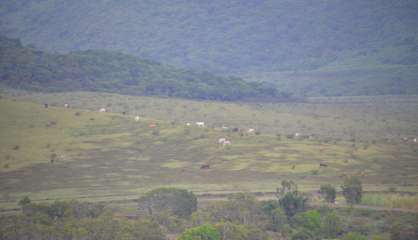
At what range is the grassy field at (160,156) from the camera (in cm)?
4762

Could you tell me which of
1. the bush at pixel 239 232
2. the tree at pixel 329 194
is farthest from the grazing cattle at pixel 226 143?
the bush at pixel 239 232

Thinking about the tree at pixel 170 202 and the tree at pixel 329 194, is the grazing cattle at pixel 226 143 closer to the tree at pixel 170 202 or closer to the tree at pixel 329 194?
the tree at pixel 329 194

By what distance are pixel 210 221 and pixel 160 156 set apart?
2177 cm

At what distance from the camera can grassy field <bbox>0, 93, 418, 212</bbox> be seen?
156 feet

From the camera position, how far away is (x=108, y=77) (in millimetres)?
105250

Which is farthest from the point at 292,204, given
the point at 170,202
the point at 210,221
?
the point at 170,202

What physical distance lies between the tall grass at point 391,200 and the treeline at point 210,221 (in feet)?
2.94

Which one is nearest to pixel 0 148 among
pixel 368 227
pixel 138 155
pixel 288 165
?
pixel 138 155

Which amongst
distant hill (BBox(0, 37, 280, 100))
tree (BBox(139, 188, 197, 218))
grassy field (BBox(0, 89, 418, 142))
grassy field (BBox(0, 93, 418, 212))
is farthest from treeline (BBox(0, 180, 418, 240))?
distant hill (BBox(0, 37, 280, 100))

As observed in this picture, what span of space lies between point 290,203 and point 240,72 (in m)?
140

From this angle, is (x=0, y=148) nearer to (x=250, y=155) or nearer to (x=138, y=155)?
(x=138, y=155)

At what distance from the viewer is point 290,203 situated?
122ft

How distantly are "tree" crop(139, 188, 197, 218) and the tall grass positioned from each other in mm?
8473

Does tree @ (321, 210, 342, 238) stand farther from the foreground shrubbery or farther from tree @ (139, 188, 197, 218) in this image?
tree @ (139, 188, 197, 218)
